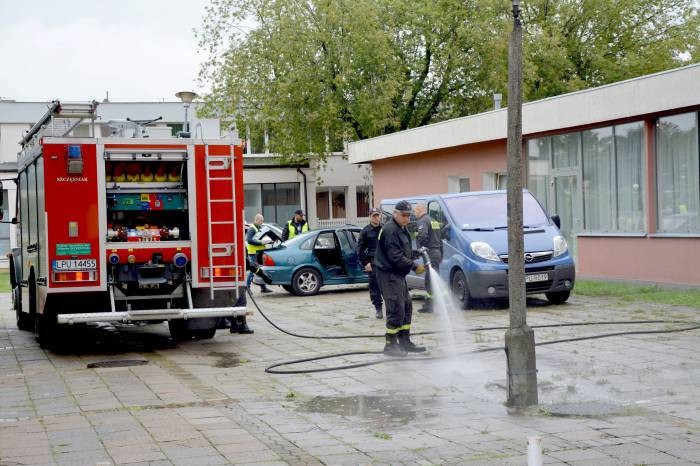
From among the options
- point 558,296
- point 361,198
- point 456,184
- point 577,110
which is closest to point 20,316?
point 558,296

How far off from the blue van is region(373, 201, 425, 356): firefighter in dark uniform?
176 inches

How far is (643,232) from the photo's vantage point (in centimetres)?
2075

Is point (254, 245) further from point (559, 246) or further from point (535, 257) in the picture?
point (559, 246)

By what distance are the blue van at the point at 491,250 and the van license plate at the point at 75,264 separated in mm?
6160

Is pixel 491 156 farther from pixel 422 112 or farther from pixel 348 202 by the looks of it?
pixel 348 202

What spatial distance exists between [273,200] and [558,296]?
37679 mm

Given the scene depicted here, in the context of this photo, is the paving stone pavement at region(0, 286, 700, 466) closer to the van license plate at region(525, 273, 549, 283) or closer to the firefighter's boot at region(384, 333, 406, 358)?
the firefighter's boot at region(384, 333, 406, 358)

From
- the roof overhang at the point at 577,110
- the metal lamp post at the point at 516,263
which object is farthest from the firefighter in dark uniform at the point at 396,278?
the roof overhang at the point at 577,110

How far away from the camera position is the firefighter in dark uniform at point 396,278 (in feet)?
39.0

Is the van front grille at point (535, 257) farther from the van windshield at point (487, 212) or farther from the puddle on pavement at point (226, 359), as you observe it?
the puddle on pavement at point (226, 359)

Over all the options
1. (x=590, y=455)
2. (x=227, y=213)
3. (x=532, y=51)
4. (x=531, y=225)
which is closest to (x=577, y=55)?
(x=532, y=51)

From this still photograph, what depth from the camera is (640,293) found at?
18.4 m

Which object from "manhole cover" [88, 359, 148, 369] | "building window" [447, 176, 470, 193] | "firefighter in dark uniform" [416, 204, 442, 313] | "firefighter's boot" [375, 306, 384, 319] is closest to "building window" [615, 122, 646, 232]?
"firefighter in dark uniform" [416, 204, 442, 313]

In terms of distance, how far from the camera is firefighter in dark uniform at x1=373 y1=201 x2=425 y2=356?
468 inches
